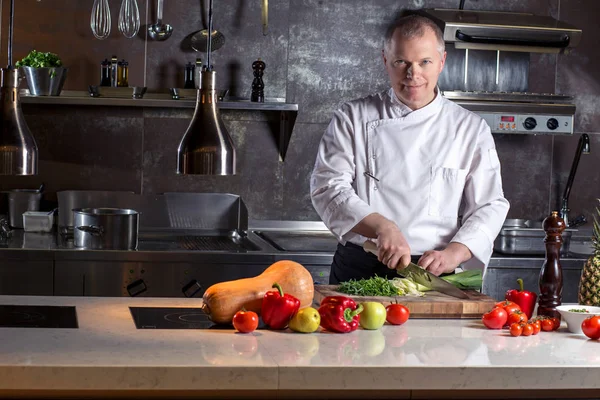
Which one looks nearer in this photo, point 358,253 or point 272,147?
point 358,253

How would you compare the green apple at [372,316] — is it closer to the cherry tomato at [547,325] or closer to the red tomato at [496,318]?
the red tomato at [496,318]

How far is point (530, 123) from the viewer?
4.85 meters

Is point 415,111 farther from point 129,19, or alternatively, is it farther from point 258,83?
point 129,19

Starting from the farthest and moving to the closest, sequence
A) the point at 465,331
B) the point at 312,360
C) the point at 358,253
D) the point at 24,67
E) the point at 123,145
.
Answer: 1. the point at 123,145
2. the point at 24,67
3. the point at 358,253
4. the point at 465,331
5. the point at 312,360

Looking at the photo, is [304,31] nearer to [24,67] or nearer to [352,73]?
[352,73]

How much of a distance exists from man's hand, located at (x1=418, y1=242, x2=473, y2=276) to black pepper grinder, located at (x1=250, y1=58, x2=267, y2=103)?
6.78ft

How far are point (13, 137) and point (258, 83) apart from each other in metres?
2.66

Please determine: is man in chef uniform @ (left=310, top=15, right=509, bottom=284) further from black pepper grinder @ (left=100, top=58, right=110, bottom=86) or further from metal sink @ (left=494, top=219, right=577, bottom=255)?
black pepper grinder @ (left=100, top=58, right=110, bottom=86)

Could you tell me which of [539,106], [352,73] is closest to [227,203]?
[352,73]

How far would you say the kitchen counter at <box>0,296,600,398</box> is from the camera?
1.97m

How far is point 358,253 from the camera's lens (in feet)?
10.6

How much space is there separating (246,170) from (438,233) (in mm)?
2024

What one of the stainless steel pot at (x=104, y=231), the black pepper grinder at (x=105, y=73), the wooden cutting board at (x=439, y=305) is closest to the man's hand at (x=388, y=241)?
the wooden cutting board at (x=439, y=305)

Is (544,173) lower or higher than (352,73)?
lower
